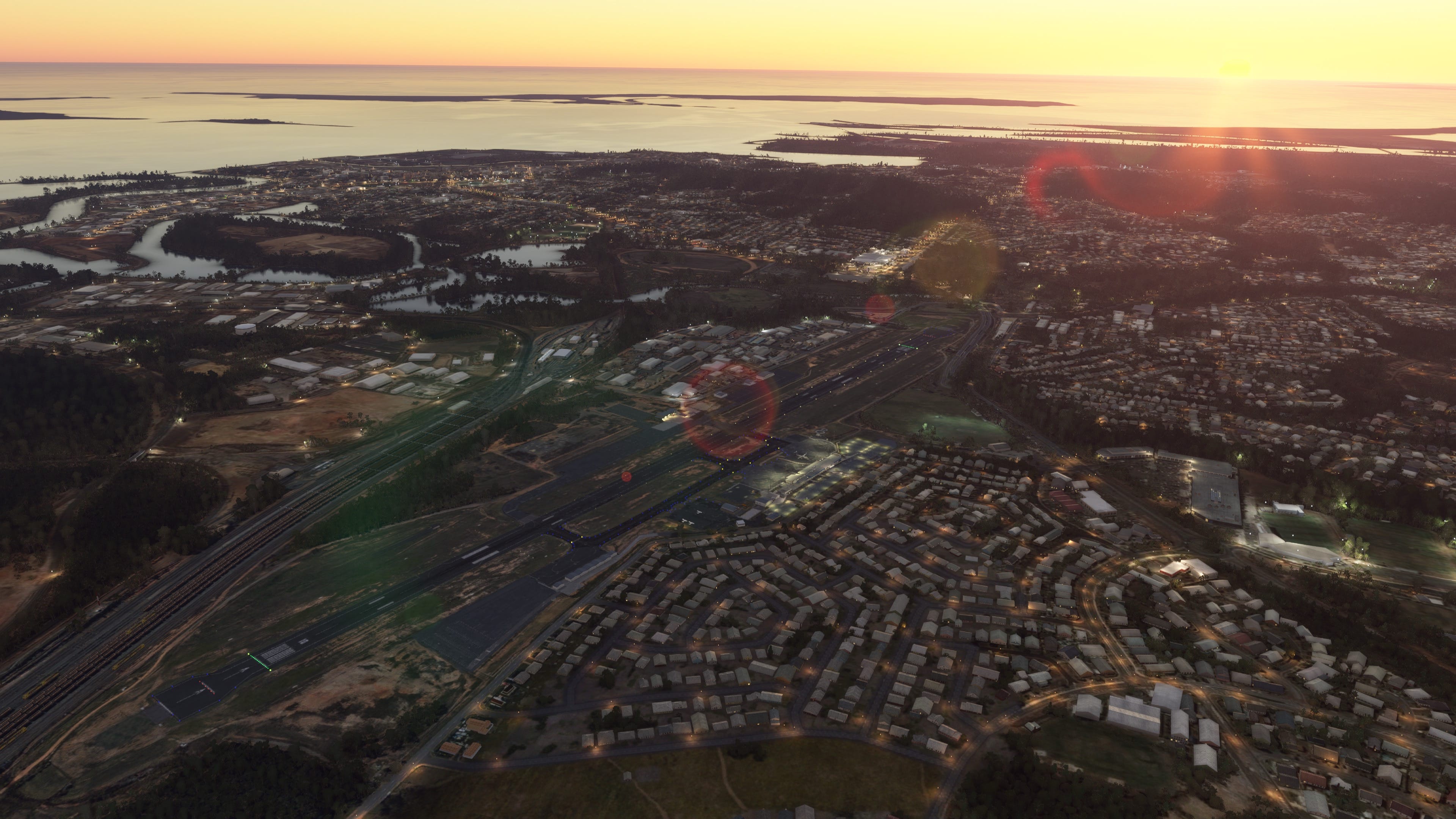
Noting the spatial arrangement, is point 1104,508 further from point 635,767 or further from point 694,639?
point 635,767

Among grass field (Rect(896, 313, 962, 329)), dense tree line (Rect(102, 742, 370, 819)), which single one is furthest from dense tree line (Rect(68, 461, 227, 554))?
grass field (Rect(896, 313, 962, 329))

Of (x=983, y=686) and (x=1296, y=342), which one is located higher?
(x=1296, y=342)

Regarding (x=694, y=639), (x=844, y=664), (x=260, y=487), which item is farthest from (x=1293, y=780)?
(x=260, y=487)

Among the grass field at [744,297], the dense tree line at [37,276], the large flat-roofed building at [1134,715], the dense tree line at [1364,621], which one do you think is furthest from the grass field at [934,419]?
the dense tree line at [37,276]

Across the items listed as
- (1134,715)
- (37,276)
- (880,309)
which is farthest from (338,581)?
(37,276)

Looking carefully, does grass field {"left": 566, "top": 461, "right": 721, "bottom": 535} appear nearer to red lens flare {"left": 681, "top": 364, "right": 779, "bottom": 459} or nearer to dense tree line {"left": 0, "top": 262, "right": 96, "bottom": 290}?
red lens flare {"left": 681, "top": 364, "right": 779, "bottom": 459}

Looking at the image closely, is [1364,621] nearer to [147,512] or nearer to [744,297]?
[147,512]
